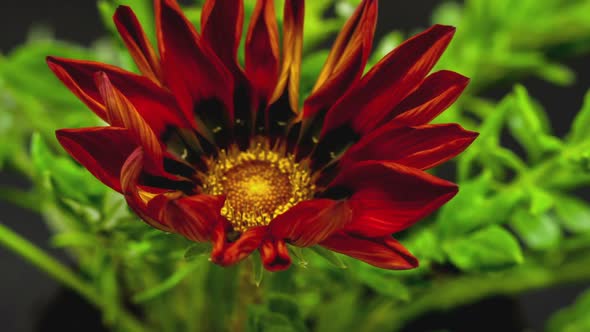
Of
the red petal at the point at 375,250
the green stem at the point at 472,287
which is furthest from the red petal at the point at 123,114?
the green stem at the point at 472,287

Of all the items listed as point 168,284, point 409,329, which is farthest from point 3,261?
point 168,284

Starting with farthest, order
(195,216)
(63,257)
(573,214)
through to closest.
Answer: (63,257), (573,214), (195,216)

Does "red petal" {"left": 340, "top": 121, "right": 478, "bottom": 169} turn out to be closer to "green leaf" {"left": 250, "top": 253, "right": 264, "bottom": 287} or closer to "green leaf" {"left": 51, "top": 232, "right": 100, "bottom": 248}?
"green leaf" {"left": 250, "top": 253, "right": 264, "bottom": 287}

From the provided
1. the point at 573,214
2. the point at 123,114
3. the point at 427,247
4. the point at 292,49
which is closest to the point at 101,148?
the point at 123,114

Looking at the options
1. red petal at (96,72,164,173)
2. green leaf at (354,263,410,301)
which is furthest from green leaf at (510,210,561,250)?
red petal at (96,72,164,173)

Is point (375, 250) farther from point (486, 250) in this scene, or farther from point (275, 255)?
point (486, 250)

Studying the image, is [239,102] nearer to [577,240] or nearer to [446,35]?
[446,35]
